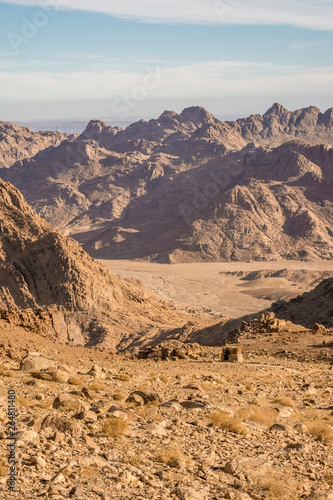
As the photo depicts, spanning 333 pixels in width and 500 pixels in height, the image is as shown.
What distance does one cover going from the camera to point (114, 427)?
492 inches

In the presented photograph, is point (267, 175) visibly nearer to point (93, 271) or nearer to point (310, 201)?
point (310, 201)

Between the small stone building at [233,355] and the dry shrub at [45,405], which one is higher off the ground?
the dry shrub at [45,405]

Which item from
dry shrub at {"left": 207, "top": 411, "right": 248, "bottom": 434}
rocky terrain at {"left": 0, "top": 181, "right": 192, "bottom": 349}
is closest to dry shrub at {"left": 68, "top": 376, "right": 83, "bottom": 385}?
dry shrub at {"left": 207, "top": 411, "right": 248, "bottom": 434}

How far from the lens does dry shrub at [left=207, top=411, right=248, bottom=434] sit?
13680mm

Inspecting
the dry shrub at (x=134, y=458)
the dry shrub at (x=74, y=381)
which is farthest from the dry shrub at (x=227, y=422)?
the dry shrub at (x=74, y=381)

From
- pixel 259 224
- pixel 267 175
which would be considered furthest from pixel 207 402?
pixel 267 175

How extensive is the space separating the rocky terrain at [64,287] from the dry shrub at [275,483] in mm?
39018

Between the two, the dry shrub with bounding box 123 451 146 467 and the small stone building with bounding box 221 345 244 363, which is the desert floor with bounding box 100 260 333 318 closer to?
the small stone building with bounding box 221 345 244 363

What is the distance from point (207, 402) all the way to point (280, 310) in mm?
37786

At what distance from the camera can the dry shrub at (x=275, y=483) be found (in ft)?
33.4

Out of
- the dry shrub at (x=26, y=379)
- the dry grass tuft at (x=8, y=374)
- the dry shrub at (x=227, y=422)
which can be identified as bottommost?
the dry shrub at (x=227, y=422)

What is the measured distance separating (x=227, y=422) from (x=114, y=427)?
313 cm

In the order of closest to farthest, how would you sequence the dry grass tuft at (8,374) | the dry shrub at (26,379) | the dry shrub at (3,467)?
the dry shrub at (3,467)
the dry shrub at (26,379)
the dry grass tuft at (8,374)

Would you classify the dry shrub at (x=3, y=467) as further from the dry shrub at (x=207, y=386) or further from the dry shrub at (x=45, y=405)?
the dry shrub at (x=207, y=386)
